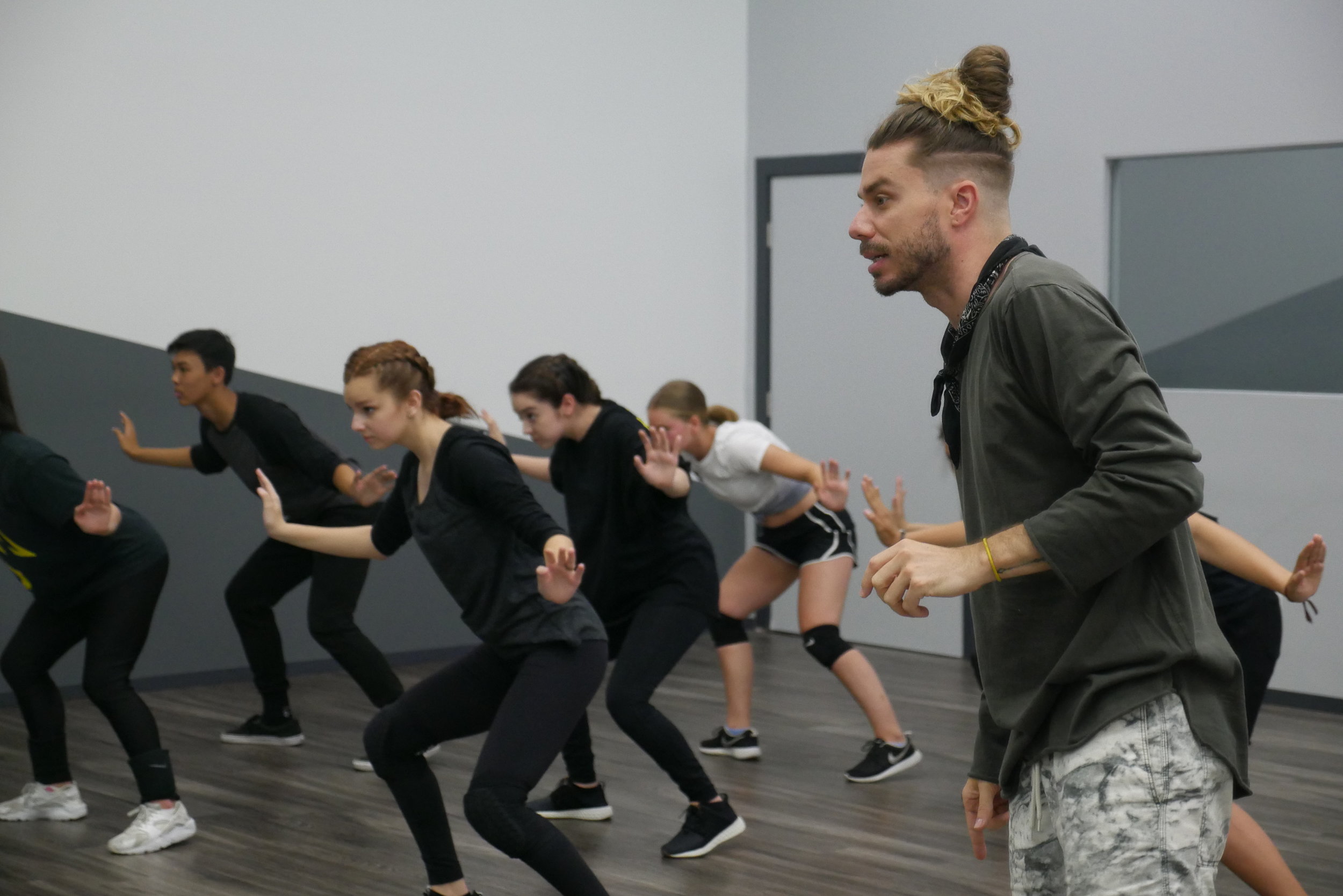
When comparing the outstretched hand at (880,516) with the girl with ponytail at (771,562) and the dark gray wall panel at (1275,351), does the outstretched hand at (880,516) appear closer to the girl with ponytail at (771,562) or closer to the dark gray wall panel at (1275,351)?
the girl with ponytail at (771,562)

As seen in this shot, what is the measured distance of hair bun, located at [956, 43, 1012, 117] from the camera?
155 centimetres

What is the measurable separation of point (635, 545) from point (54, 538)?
1.46 meters

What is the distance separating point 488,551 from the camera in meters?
2.84

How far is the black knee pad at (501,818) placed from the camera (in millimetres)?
2607

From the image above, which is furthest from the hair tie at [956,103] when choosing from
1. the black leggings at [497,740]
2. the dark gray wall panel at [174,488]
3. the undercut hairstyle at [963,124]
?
the dark gray wall panel at [174,488]

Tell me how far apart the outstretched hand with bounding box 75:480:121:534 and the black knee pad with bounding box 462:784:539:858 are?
54.1 inches

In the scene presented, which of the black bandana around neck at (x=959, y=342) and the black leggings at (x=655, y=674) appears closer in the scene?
the black bandana around neck at (x=959, y=342)

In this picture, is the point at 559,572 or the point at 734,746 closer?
the point at 559,572

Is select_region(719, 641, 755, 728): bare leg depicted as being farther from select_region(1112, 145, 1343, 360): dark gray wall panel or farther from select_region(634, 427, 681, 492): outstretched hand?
select_region(1112, 145, 1343, 360): dark gray wall panel

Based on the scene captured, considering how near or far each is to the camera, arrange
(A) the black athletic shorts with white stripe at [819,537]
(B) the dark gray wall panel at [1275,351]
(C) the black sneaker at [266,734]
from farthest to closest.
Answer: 1. (B) the dark gray wall panel at [1275,351]
2. (C) the black sneaker at [266,734]
3. (A) the black athletic shorts with white stripe at [819,537]

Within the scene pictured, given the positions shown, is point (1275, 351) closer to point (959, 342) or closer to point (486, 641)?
point (486, 641)

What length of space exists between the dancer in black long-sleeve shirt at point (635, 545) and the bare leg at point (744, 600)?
805mm

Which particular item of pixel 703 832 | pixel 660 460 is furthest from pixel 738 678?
pixel 660 460

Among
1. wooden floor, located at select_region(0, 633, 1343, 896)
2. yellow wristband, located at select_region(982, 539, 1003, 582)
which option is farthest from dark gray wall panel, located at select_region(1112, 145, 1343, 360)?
yellow wristband, located at select_region(982, 539, 1003, 582)
